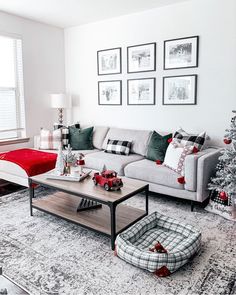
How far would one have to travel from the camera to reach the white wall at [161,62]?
139 inches

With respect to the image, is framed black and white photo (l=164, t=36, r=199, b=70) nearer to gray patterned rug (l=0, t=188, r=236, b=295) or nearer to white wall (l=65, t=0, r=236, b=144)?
white wall (l=65, t=0, r=236, b=144)

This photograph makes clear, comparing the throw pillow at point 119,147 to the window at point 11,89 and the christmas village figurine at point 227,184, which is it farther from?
the window at point 11,89

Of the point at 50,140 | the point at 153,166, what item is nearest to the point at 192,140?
the point at 153,166

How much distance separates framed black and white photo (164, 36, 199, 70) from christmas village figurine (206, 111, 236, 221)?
1.25 meters

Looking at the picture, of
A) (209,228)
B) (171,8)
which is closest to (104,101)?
(171,8)

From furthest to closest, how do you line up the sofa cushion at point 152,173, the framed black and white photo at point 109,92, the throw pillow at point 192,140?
1. the framed black and white photo at point 109,92
2. the throw pillow at point 192,140
3. the sofa cushion at point 152,173

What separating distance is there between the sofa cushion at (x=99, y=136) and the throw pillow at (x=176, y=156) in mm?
1467

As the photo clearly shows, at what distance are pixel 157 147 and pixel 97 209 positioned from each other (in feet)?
4.26

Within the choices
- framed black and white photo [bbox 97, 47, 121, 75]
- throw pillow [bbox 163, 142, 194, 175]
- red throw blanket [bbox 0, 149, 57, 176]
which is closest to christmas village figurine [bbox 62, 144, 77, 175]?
red throw blanket [bbox 0, 149, 57, 176]

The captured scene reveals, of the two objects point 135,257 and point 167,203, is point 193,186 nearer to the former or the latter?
point 167,203

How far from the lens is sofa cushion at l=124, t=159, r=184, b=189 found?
10.5 ft

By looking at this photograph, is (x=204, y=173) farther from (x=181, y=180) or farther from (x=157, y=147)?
(x=157, y=147)

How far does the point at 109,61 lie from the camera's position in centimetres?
466

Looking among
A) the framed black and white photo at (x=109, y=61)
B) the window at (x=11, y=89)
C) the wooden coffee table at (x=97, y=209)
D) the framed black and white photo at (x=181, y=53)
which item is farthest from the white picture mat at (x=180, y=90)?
the window at (x=11, y=89)
